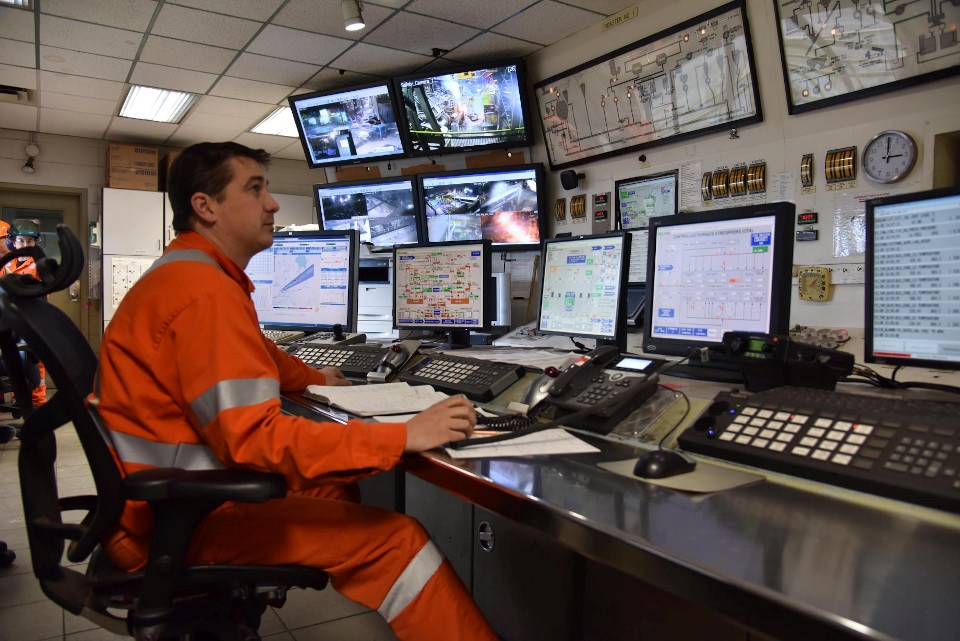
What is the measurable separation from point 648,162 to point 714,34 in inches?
24.1

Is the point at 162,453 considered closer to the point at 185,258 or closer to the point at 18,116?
the point at 185,258

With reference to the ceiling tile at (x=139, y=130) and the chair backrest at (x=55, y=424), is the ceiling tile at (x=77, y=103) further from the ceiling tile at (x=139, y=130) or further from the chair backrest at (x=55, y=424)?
the chair backrest at (x=55, y=424)

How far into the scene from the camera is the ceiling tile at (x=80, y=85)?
15.5 ft

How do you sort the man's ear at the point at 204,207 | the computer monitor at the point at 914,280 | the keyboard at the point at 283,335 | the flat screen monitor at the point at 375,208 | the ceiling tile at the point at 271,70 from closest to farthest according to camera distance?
the computer monitor at the point at 914,280 → the man's ear at the point at 204,207 → the keyboard at the point at 283,335 → the flat screen monitor at the point at 375,208 → the ceiling tile at the point at 271,70

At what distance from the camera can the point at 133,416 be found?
111 cm

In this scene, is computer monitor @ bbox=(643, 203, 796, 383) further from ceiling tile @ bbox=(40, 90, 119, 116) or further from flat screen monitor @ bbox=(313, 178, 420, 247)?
ceiling tile @ bbox=(40, 90, 119, 116)

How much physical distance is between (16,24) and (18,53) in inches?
21.9

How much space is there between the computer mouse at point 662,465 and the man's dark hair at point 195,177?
98cm

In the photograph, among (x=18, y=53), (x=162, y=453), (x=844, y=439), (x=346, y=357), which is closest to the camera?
(x=844, y=439)

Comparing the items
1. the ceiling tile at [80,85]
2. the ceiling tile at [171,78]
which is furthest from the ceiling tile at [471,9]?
the ceiling tile at [80,85]

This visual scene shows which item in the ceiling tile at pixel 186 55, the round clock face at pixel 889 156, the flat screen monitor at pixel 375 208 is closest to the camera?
the round clock face at pixel 889 156

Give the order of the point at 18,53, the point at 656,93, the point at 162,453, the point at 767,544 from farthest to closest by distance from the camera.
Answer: the point at 18,53, the point at 656,93, the point at 162,453, the point at 767,544

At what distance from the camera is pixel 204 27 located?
3.77 m

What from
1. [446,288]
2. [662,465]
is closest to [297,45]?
[446,288]
